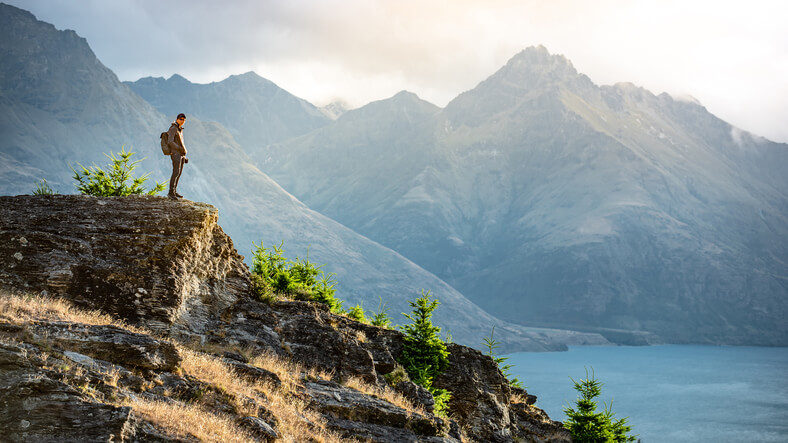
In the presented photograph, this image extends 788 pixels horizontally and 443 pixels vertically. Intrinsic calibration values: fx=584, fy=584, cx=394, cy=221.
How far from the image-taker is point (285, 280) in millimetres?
27344

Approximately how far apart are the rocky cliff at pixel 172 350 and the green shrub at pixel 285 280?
223 cm

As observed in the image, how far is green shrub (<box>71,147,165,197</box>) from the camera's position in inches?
986

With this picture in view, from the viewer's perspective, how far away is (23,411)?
10.7m

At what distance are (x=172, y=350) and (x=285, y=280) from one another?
1250cm

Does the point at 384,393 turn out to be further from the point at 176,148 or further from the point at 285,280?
the point at 176,148

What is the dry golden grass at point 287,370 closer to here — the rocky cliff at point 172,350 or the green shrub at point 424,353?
the rocky cliff at point 172,350

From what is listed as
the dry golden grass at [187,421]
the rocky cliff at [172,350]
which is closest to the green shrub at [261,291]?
the rocky cliff at [172,350]

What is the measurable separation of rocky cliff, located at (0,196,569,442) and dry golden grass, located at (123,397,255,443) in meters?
0.04

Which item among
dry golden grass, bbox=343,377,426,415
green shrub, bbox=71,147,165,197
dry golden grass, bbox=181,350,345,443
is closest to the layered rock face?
dry golden grass, bbox=181,350,345,443

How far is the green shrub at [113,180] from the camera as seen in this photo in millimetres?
25047

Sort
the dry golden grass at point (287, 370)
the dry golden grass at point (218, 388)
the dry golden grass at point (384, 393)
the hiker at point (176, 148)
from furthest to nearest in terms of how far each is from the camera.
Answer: the hiker at point (176, 148) < the dry golden grass at point (384, 393) < the dry golden grass at point (287, 370) < the dry golden grass at point (218, 388)

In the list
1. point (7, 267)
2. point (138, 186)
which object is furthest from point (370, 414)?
point (138, 186)

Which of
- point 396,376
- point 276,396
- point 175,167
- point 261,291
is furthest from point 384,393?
point 175,167

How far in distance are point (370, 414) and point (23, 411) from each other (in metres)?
9.90
